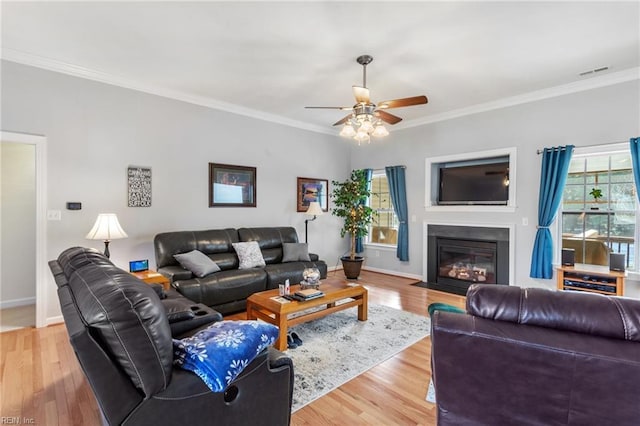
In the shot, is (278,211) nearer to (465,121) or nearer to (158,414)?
(465,121)

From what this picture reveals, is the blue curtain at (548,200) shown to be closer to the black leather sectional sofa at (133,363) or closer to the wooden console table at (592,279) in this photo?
the wooden console table at (592,279)

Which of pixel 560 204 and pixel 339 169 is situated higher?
pixel 339 169

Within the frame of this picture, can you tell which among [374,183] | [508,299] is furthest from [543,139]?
[508,299]

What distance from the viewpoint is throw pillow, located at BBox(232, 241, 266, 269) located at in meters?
4.31

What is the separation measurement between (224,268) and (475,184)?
13.2ft

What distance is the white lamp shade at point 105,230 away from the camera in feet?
10.7

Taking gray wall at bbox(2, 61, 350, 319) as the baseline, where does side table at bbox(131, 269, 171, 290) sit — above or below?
below

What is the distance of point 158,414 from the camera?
121 cm

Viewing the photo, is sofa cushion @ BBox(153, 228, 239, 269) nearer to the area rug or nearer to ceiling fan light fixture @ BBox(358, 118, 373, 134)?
the area rug

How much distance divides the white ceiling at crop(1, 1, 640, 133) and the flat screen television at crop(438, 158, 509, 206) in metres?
1.04

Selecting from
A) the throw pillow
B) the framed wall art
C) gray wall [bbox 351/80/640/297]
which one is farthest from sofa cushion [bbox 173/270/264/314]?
gray wall [bbox 351/80/640/297]

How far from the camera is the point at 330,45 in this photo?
309 centimetres

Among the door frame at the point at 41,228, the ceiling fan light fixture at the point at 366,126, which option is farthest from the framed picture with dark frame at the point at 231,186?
the ceiling fan light fixture at the point at 366,126

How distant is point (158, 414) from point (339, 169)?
5842mm
